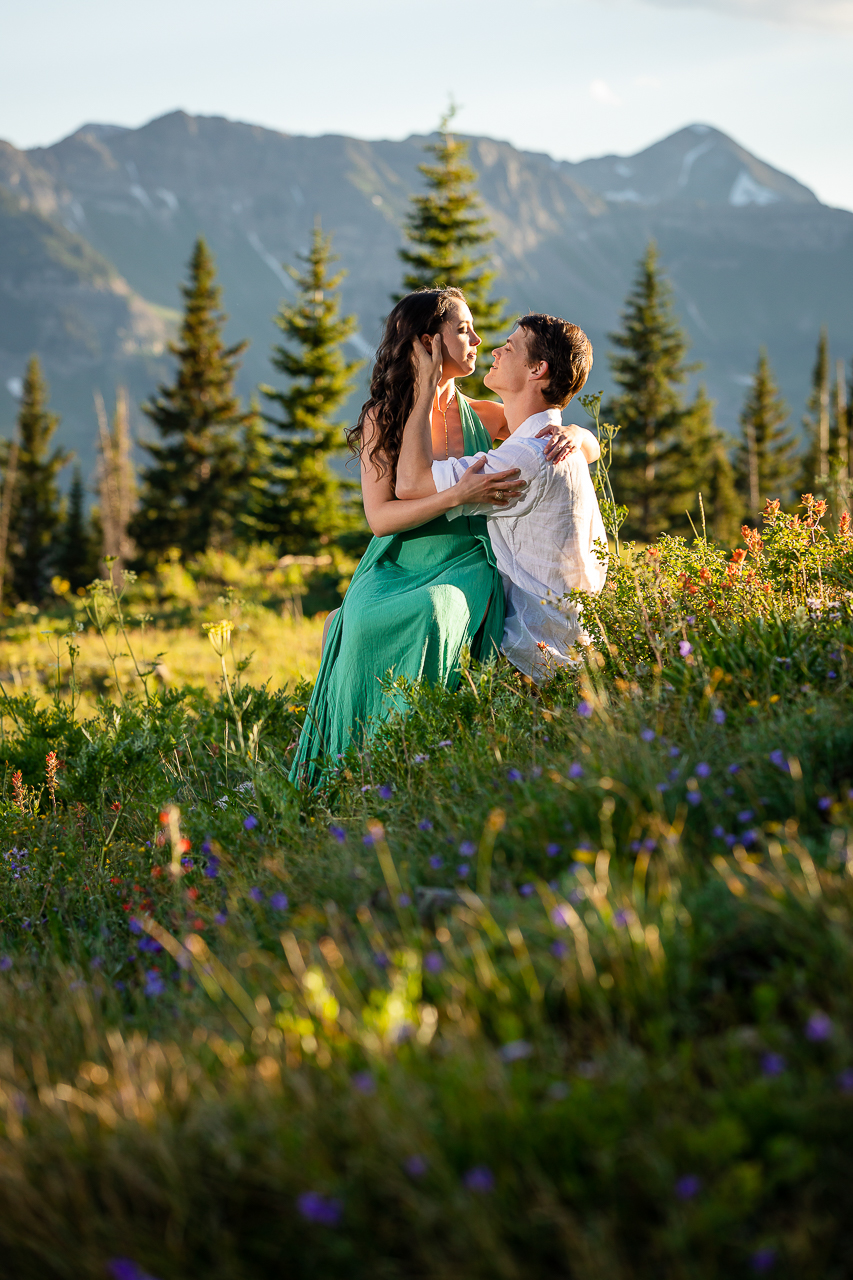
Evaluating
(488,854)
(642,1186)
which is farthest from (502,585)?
(642,1186)

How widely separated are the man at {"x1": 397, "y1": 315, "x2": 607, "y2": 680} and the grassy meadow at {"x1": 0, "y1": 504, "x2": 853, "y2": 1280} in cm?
112

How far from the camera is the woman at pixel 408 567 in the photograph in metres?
4.16

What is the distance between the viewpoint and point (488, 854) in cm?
233

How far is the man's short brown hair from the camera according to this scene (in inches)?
175

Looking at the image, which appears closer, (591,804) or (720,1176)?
(720,1176)

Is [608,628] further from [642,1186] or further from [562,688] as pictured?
[642,1186]

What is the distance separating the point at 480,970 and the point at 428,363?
3.52m

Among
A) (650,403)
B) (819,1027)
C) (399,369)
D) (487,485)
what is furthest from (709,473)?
(819,1027)

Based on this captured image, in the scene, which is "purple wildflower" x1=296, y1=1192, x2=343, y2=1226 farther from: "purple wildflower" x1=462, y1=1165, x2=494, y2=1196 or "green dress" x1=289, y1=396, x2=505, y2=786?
"green dress" x1=289, y1=396, x2=505, y2=786

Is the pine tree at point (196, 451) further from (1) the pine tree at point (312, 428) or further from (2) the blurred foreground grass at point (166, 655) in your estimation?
(2) the blurred foreground grass at point (166, 655)

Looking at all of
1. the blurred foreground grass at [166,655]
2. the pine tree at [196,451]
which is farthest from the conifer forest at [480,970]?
the pine tree at [196,451]

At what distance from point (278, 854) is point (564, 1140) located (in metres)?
1.72

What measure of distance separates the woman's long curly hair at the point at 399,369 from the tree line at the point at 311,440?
6.56 ft

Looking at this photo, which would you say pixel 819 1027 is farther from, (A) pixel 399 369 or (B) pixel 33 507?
(B) pixel 33 507
